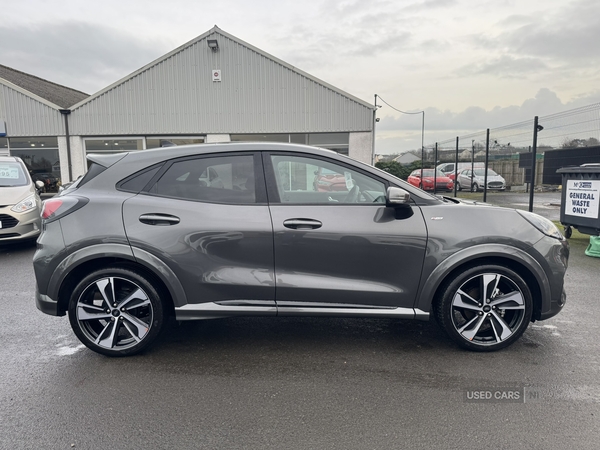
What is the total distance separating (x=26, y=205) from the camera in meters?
7.51

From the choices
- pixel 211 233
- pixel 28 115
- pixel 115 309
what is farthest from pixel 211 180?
pixel 28 115

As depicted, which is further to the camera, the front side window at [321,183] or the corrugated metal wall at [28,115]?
the corrugated metal wall at [28,115]

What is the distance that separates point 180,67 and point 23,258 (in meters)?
12.0

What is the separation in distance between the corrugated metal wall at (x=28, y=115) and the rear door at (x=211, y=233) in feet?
55.5

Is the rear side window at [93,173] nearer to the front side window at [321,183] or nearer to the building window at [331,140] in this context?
the front side window at [321,183]

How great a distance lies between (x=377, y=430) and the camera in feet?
8.15

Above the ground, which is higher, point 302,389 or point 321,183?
point 321,183

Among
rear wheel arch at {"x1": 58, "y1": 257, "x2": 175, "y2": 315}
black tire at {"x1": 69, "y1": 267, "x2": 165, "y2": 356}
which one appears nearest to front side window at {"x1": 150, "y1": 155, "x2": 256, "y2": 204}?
rear wheel arch at {"x1": 58, "y1": 257, "x2": 175, "y2": 315}

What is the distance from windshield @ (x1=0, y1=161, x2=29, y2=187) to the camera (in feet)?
26.0

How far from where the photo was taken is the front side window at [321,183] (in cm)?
338

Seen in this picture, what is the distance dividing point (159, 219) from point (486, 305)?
8.85 ft

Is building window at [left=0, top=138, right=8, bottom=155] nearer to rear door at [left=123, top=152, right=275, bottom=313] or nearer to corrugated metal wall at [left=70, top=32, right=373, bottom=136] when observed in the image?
corrugated metal wall at [left=70, top=32, right=373, bottom=136]

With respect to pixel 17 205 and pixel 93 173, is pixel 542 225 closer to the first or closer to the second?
pixel 93 173

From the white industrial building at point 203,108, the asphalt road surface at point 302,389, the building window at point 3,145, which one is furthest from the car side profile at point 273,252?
the building window at point 3,145
